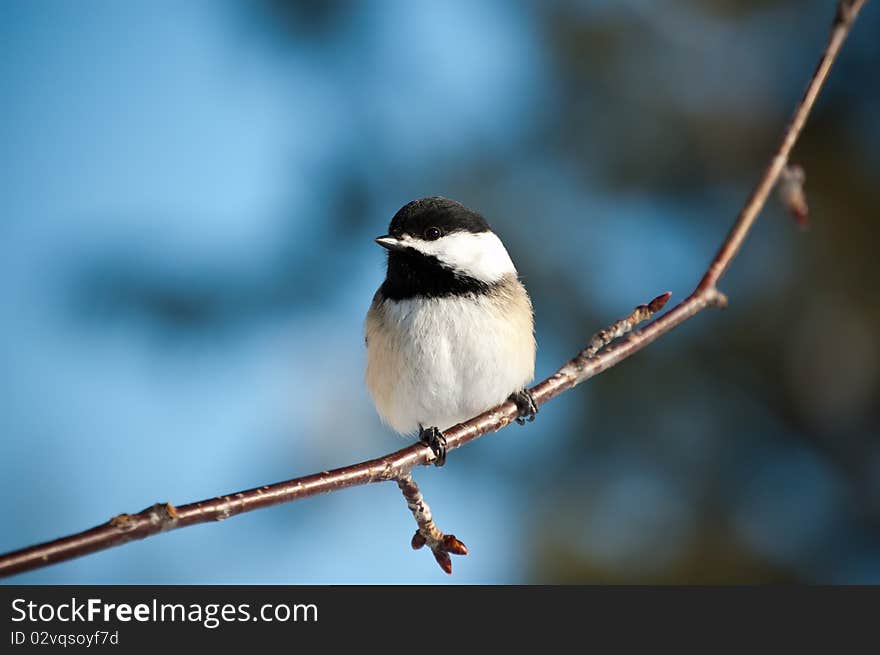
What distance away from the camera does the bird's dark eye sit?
7.50 ft

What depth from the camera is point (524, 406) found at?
227cm

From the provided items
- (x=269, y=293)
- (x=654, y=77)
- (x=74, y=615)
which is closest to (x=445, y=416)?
(x=74, y=615)

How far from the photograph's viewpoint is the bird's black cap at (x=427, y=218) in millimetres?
2273

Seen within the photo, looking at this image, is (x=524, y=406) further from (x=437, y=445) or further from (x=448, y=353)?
(x=437, y=445)

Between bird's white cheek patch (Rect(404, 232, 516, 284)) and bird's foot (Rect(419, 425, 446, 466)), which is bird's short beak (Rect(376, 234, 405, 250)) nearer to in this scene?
bird's white cheek patch (Rect(404, 232, 516, 284))

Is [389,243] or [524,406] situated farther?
[524,406]

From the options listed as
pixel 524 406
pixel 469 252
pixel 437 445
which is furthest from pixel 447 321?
pixel 437 445

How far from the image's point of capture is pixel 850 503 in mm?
Result: 5113

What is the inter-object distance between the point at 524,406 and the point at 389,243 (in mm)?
539

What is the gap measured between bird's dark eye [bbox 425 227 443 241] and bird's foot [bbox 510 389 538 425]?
455 mm

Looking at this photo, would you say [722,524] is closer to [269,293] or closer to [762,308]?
[762,308]

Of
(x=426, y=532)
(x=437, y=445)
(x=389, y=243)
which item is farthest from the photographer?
(x=389, y=243)

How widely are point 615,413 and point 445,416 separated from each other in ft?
9.30

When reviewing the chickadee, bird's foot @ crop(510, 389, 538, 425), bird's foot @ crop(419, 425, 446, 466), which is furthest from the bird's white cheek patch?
bird's foot @ crop(419, 425, 446, 466)
